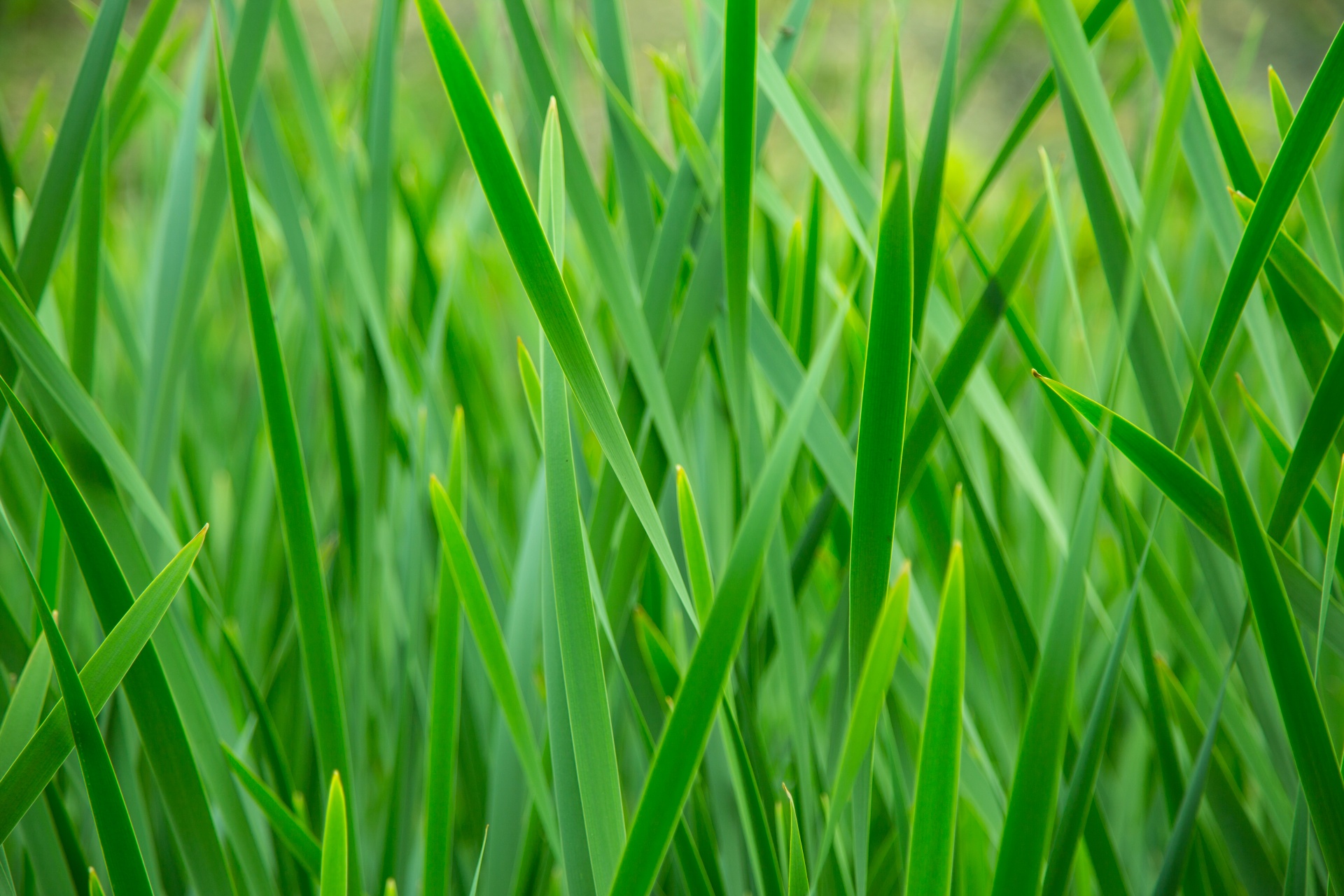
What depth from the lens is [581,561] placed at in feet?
0.50

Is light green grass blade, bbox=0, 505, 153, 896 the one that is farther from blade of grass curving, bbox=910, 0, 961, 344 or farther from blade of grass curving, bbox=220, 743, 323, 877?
blade of grass curving, bbox=910, 0, 961, 344

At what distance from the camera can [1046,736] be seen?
5.4 inches

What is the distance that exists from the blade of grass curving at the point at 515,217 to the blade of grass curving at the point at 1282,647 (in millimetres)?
104

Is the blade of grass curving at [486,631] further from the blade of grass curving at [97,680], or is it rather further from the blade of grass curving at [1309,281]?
the blade of grass curving at [1309,281]

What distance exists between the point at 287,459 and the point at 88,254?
10 centimetres

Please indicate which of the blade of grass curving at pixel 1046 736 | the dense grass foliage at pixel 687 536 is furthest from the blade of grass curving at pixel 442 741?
the blade of grass curving at pixel 1046 736

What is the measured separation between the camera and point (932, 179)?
17cm

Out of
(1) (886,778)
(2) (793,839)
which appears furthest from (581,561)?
(1) (886,778)

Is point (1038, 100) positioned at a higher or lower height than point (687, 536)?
higher

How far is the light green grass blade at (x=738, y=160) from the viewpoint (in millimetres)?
162

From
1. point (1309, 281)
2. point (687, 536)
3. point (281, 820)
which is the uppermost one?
point (1309, 281)

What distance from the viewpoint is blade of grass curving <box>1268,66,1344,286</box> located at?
0.21 meters

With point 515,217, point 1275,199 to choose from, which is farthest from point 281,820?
point 1275,199

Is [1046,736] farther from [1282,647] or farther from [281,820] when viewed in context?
[281,820]
